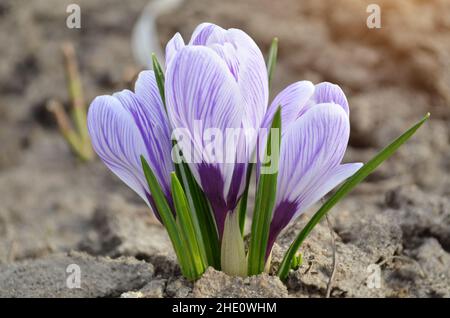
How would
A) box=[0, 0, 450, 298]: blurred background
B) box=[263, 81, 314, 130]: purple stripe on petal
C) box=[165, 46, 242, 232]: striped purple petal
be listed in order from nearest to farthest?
box=[165, 46, 242, 232]: striped purple petal < box=[263, 81, 314, 130]: purple stripe on petal < box=[0, 0, 450, 298]: blurred background

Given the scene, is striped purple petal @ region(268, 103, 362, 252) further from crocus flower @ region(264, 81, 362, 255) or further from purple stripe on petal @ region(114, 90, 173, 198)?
purple stripe on petal @ region(114, 90, 173, 198)

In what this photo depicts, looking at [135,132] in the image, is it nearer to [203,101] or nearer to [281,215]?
[203,101]

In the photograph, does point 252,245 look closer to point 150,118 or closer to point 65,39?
point 150,118

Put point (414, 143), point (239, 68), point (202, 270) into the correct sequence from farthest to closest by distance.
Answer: point (414, 143) → point (202, 270) → point (239, 68)

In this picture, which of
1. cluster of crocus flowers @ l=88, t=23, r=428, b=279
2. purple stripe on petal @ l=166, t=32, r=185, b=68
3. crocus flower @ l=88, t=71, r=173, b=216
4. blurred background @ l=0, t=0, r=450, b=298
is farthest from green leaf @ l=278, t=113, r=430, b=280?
blurred background @ l=0, t=0, r=450, b=298

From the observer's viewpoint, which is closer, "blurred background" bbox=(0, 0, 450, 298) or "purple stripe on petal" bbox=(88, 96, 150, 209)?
"purple stripe on petal" bbox=(88, 96, 150, 209)
